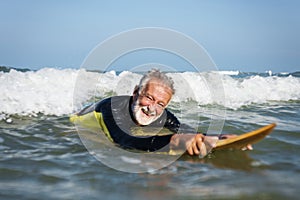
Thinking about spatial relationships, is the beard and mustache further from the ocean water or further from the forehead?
the ocean water

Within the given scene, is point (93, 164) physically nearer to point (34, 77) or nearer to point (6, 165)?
point (6, 165)

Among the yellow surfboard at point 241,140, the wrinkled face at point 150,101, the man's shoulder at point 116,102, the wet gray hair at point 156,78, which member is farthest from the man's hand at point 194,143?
the man's shoulder at point 116,102

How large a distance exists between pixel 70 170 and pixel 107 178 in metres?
0.40

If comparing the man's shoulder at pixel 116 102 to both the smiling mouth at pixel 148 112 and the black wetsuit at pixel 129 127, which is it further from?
the smiling mouth at pixel 148 112

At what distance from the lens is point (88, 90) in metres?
8.22

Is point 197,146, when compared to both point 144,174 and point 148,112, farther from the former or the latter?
point 148,112

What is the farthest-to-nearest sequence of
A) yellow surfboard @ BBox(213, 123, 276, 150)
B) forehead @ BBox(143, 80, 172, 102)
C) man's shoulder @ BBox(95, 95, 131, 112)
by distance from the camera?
man's shoulder @ BBox(95, 95, 131, 112) < forehead @ BBox(143, 80, 172, 102) < yellow surfboard @ BBox(213, 123, 276, 150)

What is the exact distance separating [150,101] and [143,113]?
0.75 feet

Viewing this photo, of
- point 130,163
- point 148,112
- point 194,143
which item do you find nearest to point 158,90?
A: point 148,112

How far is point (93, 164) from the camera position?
3.22 metres

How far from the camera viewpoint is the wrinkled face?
3799 mm

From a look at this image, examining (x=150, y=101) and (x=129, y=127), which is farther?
(x=129, y=127)

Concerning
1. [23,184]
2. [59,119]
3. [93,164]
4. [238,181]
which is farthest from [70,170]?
[59,119]

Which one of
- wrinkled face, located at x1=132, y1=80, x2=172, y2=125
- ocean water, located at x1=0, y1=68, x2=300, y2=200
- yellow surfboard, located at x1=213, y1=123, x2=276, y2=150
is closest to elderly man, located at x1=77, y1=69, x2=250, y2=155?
wrinkled face, located at x1=132, y1=80, x2=172, y2=125
